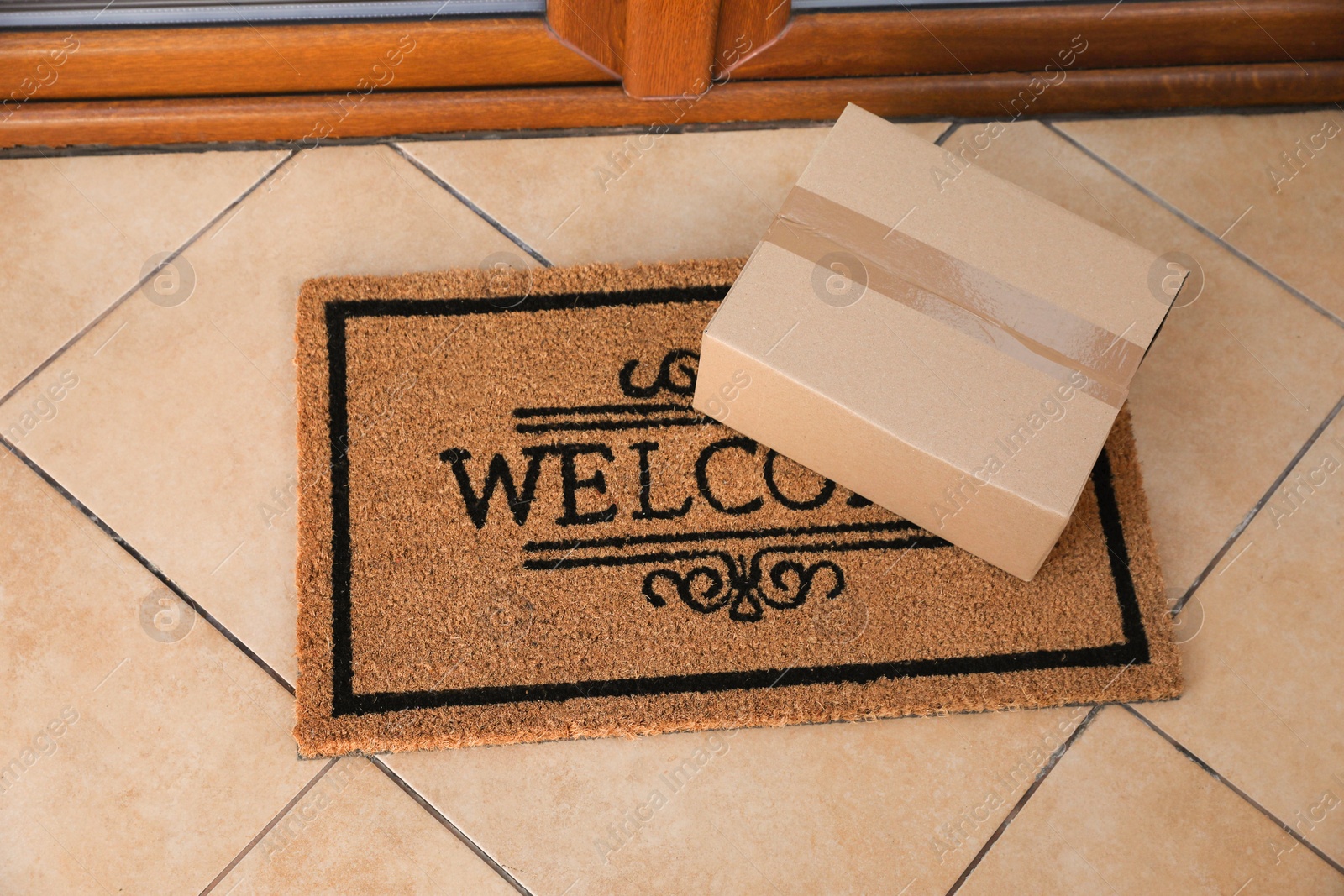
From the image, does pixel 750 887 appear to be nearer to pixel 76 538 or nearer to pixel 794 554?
pixel 794 554

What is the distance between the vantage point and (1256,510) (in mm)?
1409

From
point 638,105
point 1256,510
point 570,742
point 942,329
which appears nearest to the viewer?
point 942,329

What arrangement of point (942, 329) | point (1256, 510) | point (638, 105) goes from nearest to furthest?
point (942, 329)
point (1256, 510)
point (638, 105)

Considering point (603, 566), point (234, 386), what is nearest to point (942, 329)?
point (603, 566)

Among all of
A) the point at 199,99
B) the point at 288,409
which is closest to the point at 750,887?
the point at 288,409

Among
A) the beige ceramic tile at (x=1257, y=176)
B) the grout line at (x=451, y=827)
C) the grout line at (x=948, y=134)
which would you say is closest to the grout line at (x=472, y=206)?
the grout line at (x=948, y=134)

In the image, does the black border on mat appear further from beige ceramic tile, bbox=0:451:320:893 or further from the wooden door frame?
the wooden door frame

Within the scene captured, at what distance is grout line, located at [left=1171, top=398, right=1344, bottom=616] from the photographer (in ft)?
4.50

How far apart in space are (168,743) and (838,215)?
106 centimetres

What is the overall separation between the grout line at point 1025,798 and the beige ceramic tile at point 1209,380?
0.23m

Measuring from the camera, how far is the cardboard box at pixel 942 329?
1154mm

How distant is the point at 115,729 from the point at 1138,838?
1292mm

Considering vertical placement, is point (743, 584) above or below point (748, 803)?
above

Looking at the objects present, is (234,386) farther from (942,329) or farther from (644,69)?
(942,329)
